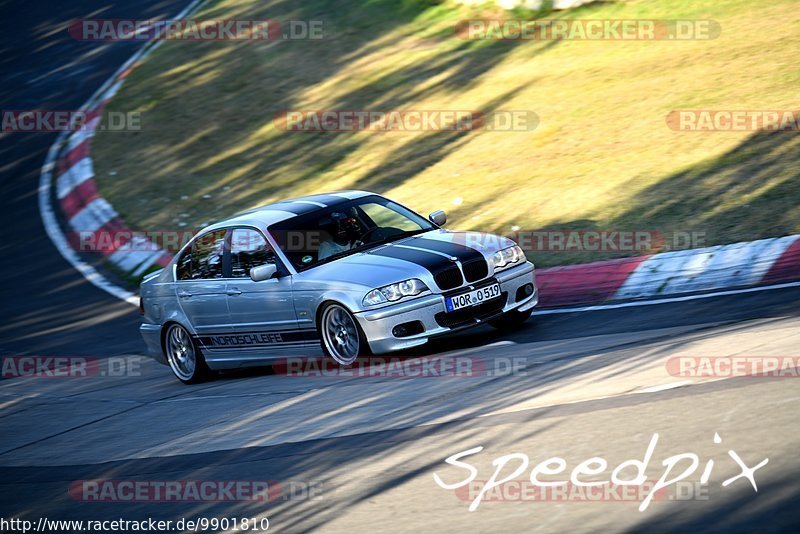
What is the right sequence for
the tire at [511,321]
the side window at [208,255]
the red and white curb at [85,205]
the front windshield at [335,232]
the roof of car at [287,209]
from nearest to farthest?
1. the tire at [511,321]
2. the front windshield at [335,232]
3. the roof of car at [287,209]
4. the side window at [208,255]
5. the red and white curb at [85,205]

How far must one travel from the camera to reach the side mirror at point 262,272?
9.44 meters

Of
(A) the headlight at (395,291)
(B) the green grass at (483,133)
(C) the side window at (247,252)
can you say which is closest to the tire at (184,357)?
(C) the side window at (247,252)

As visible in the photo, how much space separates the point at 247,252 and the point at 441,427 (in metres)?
4.00

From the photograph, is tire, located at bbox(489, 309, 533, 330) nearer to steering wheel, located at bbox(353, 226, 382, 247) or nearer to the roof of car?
steering wheel, located at bbox(353, 226, 382, 247)

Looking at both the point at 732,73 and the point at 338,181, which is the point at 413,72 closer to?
the point at 338,181

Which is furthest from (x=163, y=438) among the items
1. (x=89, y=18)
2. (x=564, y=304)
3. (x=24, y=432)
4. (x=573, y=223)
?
(x=89, y=18)

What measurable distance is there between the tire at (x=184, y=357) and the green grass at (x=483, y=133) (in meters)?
3.88

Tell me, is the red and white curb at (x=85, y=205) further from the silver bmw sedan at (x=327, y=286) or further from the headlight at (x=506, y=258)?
the headlight at (x=506, y=258)

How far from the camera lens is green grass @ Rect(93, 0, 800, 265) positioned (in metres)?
12.0

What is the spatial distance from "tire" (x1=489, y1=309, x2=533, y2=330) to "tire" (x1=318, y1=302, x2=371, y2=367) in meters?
1.31

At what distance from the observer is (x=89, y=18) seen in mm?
28234

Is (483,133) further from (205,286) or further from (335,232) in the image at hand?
(205,286)

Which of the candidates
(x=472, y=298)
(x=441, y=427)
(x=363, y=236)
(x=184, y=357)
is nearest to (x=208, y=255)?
(x=184, y=357)

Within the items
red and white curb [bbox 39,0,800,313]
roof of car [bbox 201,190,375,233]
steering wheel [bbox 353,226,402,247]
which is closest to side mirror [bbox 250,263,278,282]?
roof of car [bbox 201,190,375,233]
